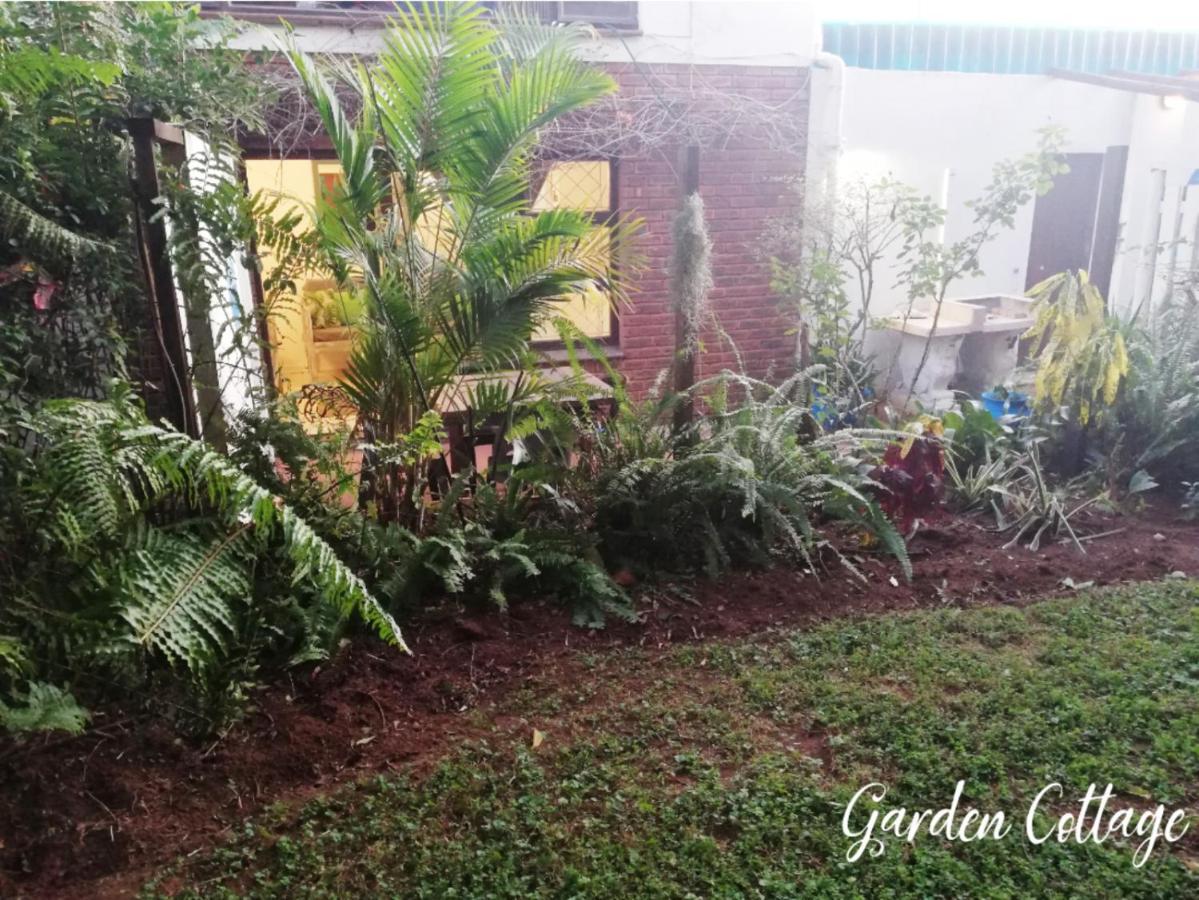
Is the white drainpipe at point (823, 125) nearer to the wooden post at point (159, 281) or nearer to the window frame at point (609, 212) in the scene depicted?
the window frame at point (609, 212)

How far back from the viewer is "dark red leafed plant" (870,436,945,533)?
4266 millimetres

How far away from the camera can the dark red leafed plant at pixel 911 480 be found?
4266 mm

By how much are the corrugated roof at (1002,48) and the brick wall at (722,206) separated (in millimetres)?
1049

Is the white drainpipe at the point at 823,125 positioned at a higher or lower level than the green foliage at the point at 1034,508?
higher

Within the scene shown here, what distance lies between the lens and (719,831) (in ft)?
7.86

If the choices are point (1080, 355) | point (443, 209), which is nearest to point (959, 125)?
point (1080, 355)

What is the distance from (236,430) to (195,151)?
153 centimetres

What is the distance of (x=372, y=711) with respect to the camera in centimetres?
290

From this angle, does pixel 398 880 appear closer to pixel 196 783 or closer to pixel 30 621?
pixel 196 783

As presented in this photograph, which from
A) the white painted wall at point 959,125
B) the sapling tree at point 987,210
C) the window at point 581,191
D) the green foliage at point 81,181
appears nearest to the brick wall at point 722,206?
the window at point 581,191

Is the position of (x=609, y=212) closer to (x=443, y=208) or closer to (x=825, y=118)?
(x=825, y=118)

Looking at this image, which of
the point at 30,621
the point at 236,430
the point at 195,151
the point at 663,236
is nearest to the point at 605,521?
the point at 236,430

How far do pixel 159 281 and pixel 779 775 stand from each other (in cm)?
291

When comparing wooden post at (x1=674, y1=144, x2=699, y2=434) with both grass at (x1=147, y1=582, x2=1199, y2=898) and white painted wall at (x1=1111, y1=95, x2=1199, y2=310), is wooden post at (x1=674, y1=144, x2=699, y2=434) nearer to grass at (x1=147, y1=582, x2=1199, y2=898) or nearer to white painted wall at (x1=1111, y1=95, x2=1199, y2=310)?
grass at (x1=147, y1=582, x2=1199, y2=898)
